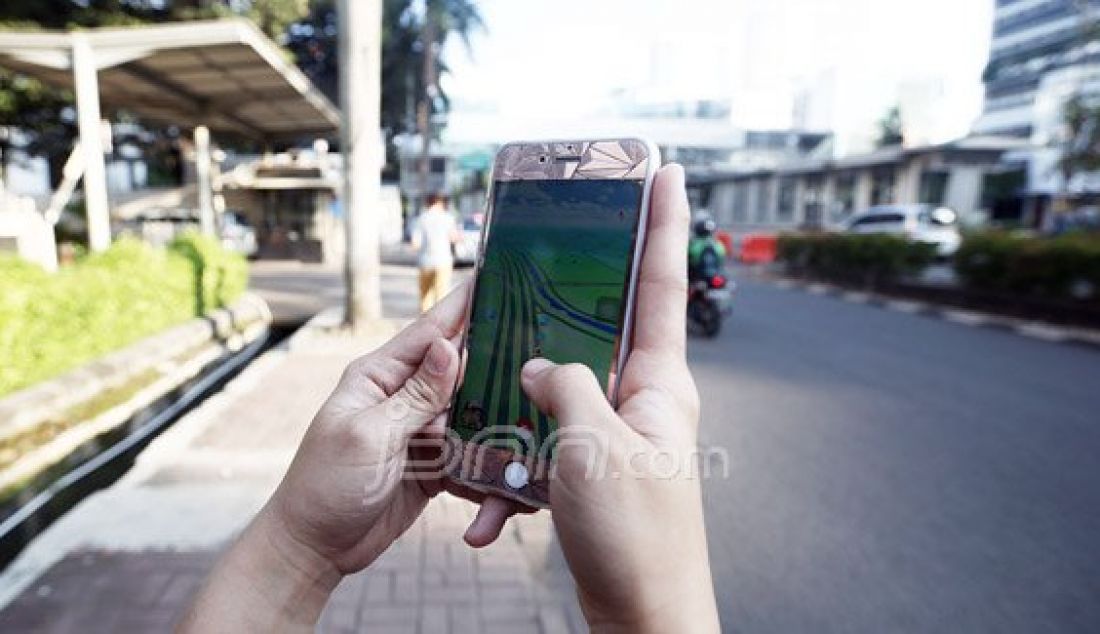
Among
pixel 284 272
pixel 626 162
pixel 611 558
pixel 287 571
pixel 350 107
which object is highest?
pixel 350 107

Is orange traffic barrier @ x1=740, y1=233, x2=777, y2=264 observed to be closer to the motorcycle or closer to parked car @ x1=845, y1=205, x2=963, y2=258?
parked car @ x1=845, y1=205, x2=963, y2=258

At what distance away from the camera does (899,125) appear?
186ft

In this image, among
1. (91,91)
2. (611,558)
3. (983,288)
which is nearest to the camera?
(611,558)

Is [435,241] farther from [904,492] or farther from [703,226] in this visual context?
[904,492]

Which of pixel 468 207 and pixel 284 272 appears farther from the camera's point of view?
pixel 468 207

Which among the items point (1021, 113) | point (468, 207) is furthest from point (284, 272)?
point (1021, 113)

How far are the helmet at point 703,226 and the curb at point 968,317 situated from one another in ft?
15.5

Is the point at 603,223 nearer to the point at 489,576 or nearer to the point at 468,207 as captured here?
the point at 489,576

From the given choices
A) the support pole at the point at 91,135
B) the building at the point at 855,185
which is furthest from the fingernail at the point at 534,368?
the building at the point at 855,185

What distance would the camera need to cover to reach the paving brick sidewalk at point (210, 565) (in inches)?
105

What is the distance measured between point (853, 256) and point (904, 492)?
12410 mm

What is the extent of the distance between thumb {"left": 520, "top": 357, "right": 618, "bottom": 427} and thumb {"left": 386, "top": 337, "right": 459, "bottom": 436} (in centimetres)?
19

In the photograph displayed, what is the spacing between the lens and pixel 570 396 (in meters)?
1.23

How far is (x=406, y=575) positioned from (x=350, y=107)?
6.71 metres
